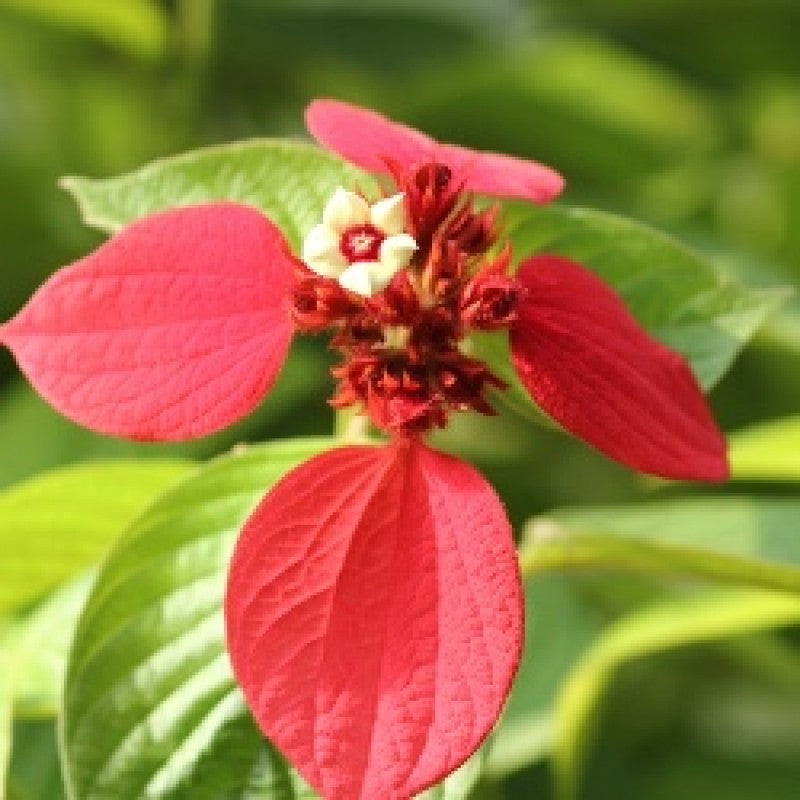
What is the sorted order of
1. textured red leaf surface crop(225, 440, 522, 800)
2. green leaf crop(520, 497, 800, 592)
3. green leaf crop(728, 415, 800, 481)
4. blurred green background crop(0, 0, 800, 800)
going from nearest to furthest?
1. textured red leaf surface crop(225, 440, 522, 800)
2. green leaf crop(520, 497, 800, 592)
3. green leaf crop(728, 415, 800, 481)
4. blurred green background crop(0, 0, 800, 800)

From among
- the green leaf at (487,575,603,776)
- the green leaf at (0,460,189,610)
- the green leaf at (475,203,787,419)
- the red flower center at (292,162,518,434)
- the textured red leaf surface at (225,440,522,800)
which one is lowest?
the green leaf at (487,575,603,776)

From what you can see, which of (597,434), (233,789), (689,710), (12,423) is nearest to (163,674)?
(233,789)

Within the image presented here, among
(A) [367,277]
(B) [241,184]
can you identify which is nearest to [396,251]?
(A) [367,277]

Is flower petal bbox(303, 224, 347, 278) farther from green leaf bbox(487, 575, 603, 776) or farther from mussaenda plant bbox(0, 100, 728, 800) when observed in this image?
green leaf bbox(487, 575, 603, 776)

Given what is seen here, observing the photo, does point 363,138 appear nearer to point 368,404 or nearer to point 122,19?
point 368,404

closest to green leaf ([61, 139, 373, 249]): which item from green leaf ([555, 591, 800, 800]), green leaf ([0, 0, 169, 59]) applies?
green leaf ([555, 591, 800, 800])

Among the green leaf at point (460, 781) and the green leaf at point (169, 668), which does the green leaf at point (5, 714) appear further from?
the green leaf at point (460, 781)

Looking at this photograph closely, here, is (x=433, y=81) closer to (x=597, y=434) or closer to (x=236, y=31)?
(x=236, y=31)
